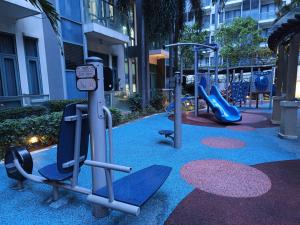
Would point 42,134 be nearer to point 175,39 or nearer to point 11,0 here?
point 11,0

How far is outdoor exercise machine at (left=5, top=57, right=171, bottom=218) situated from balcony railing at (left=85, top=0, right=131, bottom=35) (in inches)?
362

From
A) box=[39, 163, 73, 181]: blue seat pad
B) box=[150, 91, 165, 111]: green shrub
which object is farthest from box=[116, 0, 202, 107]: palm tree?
box=[39, 163, 73, 181]: blue seat pad

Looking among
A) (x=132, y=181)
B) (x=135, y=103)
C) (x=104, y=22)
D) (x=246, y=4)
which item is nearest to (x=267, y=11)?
(x=246, y=4)

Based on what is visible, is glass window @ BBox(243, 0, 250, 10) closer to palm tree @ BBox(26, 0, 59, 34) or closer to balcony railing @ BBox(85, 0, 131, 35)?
balcony railing @ BBox(85, 0, 131, 35)

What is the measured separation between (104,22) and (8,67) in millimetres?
5279

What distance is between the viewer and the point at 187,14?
39.3 ft

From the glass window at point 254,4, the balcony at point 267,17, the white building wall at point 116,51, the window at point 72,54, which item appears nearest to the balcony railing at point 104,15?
the white building wall at point 116,51

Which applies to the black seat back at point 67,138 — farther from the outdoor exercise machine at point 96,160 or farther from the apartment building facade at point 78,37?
the apartment building facade at point 78,37

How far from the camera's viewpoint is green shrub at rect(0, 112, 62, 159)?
4.36m

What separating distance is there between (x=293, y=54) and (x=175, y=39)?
22.4 feet

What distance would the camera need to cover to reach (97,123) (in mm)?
2180

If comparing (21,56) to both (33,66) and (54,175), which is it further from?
(54,175)

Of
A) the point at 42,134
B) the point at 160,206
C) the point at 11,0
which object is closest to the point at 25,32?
the point at 11,0

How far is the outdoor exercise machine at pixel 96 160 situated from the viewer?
75.4 inches
